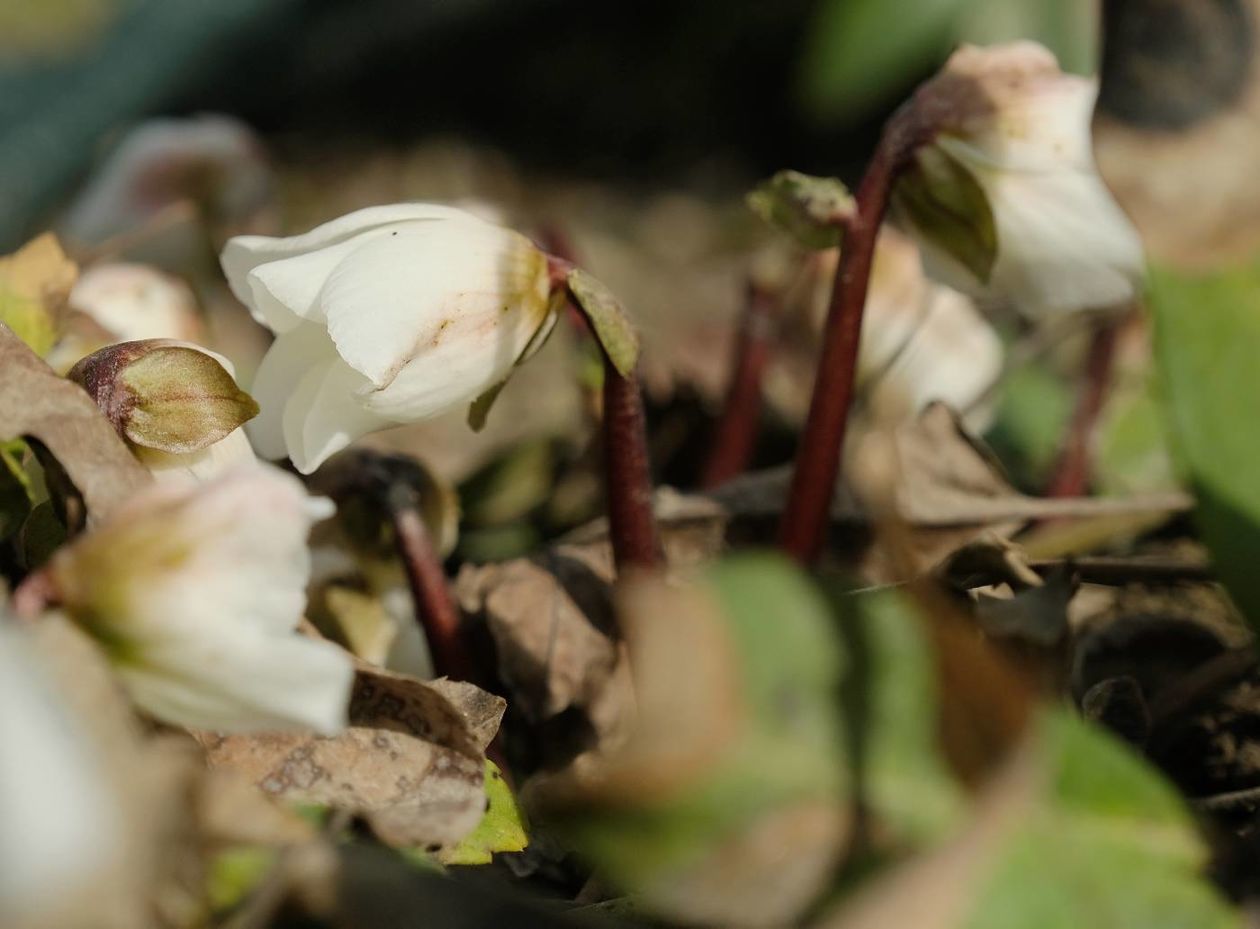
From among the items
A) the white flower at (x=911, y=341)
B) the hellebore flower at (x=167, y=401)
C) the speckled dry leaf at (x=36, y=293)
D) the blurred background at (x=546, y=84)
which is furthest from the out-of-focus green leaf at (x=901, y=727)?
the blurred background at (x=546, y=84)

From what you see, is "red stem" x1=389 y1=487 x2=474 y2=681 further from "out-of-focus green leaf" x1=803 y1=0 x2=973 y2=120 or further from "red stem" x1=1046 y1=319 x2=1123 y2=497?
"out-of-focus green leaf" x1=803 y1=0 x2=973 y2=120

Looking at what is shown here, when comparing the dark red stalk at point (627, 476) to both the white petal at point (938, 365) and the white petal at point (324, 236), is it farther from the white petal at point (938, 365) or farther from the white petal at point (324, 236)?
the white petal at point (938, 365)

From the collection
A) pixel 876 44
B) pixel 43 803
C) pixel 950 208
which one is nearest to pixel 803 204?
pixel 950 208

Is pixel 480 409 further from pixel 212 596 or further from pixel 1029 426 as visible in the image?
pixel 1029 426

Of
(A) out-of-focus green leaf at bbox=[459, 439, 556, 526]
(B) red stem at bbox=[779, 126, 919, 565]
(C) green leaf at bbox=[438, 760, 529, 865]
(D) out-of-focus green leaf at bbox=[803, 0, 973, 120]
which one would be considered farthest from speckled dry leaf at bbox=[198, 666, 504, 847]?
(D) out-of-focus green leaf at bbox=[803, 0, 973, 120]

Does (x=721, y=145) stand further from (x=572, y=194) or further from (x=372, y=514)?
(x=372, y=514)

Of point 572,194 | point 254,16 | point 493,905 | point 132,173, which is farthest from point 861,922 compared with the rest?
point 572,194
